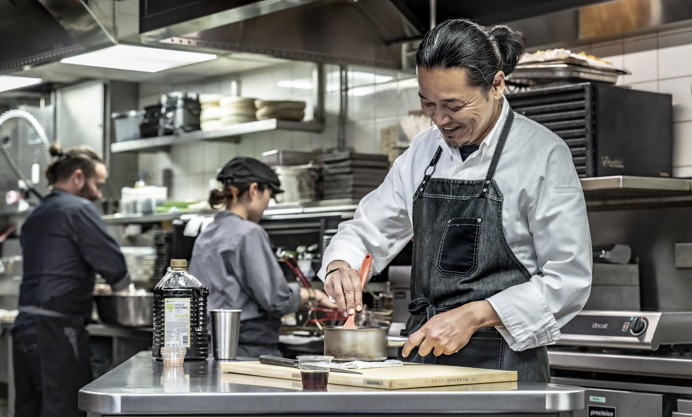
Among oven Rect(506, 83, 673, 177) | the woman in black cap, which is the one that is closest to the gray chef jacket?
the woman in black cap

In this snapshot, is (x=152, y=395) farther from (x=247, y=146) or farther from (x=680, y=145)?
(x=247, y=146)

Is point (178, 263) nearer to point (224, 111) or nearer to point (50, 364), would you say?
point (50, 364)

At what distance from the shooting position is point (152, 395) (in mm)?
1947

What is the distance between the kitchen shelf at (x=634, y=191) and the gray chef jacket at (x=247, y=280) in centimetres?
128

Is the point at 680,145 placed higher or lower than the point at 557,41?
lower

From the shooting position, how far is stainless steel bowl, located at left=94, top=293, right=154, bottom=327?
5801 mm

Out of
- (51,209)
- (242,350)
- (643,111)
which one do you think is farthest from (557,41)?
(51,209)

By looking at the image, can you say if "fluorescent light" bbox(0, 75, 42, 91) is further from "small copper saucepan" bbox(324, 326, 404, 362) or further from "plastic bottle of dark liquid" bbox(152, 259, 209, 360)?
"small copper saucepan" bbox(324, 326, 404, 362)

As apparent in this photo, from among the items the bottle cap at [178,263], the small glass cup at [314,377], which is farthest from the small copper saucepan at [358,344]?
the bottle cap at [178,263]

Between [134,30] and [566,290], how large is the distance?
3.86 metres

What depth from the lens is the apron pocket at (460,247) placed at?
259 centimetres

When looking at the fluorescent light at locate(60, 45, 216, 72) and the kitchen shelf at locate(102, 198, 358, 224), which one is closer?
the kitchen shelf at locate(102, 198, 358, 224)

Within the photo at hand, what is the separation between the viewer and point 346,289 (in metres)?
2.53

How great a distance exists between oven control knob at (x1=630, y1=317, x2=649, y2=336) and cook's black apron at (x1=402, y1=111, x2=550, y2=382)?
2.82 feet
